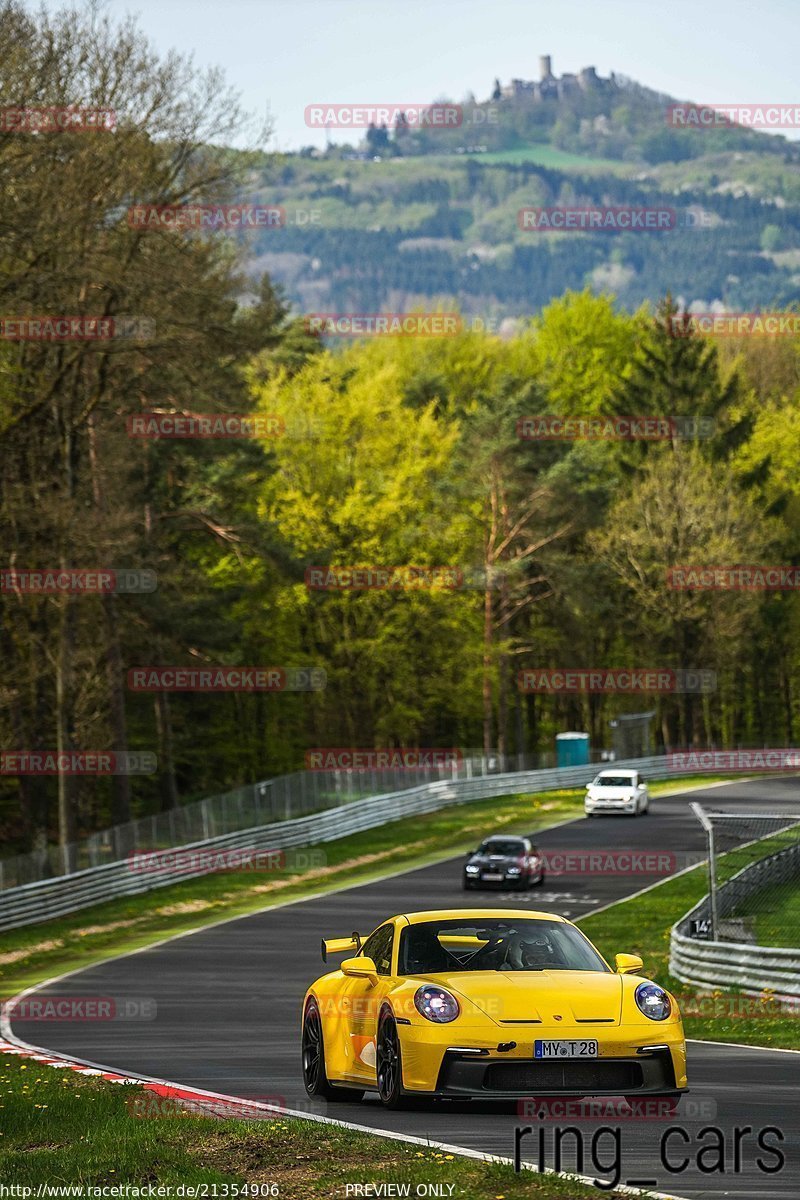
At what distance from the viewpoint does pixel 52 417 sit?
42.7m

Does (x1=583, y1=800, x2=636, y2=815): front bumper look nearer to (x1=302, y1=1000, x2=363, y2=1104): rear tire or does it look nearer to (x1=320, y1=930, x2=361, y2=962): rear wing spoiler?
(x1=320, y1=930, x2=361, y2=962): rear wing spoiler

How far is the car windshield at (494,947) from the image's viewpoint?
38.1 ft

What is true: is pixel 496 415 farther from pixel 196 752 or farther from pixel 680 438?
pixel 196 752

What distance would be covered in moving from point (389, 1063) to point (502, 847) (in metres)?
29.1

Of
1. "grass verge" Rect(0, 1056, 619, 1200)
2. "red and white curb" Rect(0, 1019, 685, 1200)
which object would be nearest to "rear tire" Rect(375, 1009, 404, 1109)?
"red and white curb" Rect(0, 1019, 685, 1200)

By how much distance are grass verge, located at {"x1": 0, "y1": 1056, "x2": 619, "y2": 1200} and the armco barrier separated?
26619 mm

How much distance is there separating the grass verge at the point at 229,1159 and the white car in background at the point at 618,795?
42.9m

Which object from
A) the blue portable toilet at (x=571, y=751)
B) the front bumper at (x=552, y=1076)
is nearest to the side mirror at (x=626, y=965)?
the front bumper at (x=552, y=1076)

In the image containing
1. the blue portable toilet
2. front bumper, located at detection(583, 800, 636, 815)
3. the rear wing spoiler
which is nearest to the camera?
the rear wing spoiler

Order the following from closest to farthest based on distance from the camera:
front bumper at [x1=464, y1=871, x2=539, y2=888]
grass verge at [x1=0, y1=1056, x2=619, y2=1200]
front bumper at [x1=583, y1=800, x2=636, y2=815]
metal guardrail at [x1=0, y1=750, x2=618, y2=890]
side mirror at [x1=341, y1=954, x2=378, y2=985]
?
grass verge at [x1=0, y1=1056, x2=619, y2=1200]
side mirror at [x1=341, y1=954, x2=378, y2=985]
front bumper at [x1=464, y1=871, x2=539, y2=888]
metal guardrail at [x1=0, y1=750, x2=618, y2=890]
front bumper at [x1=583, y1=800, x2=636, y2=815]

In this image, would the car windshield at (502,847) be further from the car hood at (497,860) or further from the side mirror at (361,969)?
the side mirror at (361,969)

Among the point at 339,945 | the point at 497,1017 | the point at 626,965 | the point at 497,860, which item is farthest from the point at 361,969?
the point at 497,860

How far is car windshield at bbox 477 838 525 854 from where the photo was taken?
39.8m

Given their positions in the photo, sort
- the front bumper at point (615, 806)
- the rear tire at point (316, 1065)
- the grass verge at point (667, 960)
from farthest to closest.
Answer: the front bumper at point (615, 806)
the grass verge at point (667, 960)
the rear tire at point (316, 1065)
